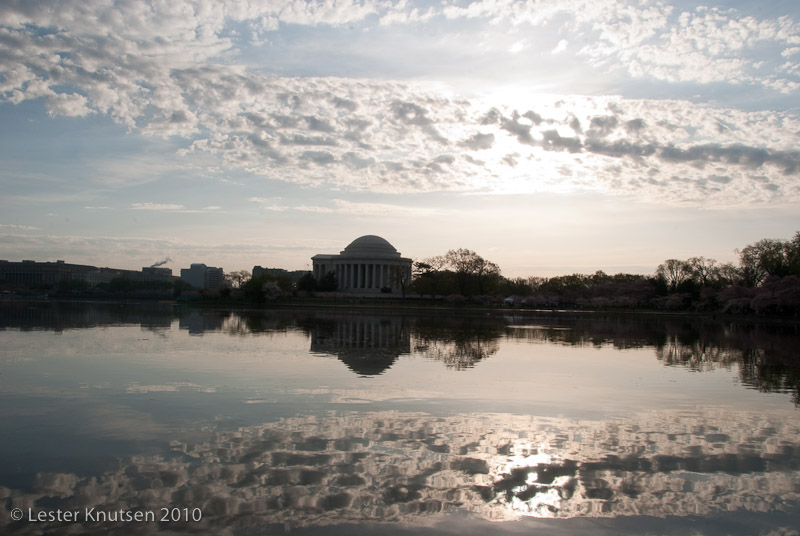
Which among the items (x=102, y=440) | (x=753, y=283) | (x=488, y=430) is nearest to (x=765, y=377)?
(x=488, y=430)

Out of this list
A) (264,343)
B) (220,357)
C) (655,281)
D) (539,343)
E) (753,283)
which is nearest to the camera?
(220,357)

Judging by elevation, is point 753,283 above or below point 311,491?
above

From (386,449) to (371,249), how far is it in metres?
135

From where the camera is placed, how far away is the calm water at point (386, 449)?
843 centimetres

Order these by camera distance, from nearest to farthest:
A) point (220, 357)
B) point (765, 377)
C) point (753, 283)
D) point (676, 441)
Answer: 1. point (676, 441)
2. point (765, 377)
3. point (220, 357)
4. point (753, 283)

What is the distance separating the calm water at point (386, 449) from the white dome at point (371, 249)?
12042 centimetres

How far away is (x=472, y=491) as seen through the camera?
30.7 ft

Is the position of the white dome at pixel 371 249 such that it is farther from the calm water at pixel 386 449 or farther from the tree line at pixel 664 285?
the calm water at pixel 386 449

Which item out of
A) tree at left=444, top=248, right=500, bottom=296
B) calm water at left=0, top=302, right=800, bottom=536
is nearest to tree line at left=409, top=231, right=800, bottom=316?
tree at left=444, top=248, right=500, bottom=296

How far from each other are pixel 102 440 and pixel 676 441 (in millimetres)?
10628

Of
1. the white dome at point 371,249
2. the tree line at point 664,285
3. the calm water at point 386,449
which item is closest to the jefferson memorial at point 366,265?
the white dome at point 371,249

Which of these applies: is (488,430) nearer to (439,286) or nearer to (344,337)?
(344,337)

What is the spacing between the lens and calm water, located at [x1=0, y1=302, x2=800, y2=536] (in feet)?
27.7

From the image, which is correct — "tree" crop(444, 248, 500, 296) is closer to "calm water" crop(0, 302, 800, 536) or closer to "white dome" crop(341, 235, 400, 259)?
"white dome" crop(341, 235, 400, 259)
